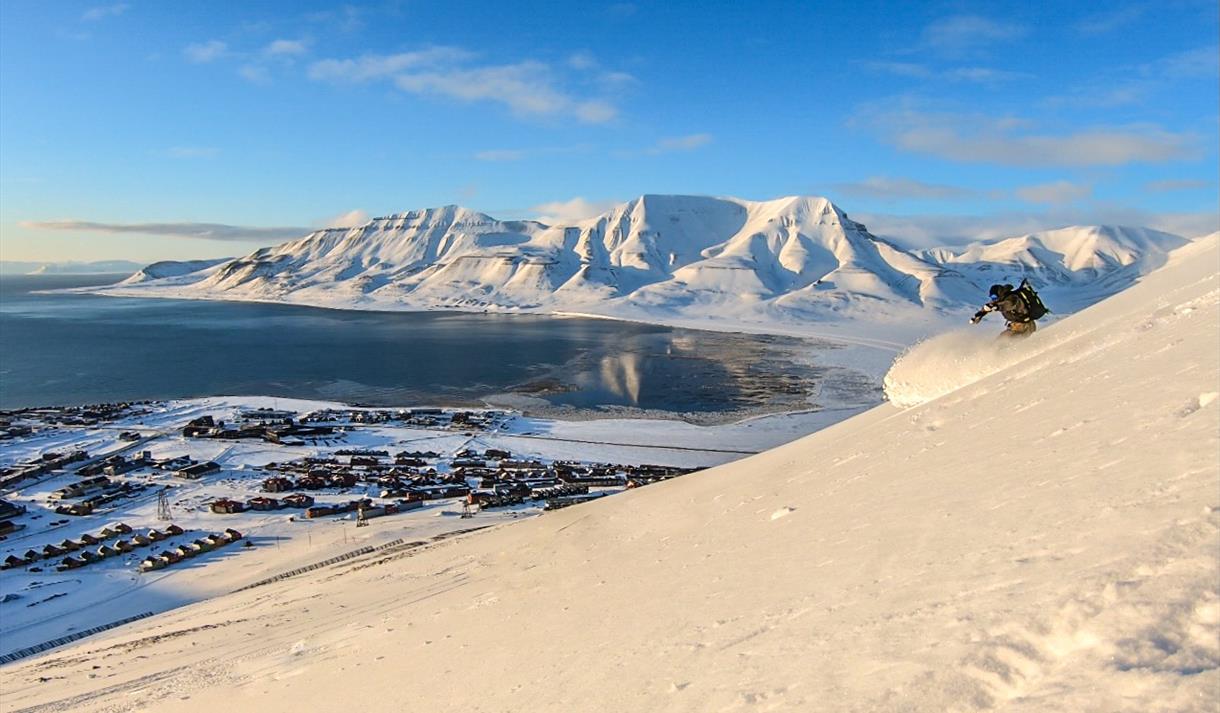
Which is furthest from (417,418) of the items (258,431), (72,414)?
(72,414)

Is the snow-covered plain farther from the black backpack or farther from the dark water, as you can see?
the black backpack

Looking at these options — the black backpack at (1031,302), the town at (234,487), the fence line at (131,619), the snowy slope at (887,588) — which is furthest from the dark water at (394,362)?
the snowy slope at (887,588)

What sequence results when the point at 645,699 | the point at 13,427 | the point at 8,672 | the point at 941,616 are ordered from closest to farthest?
1. the point at 941,616
2. the point at 645,699
3. the point at 8,672
4. the point at 13,427

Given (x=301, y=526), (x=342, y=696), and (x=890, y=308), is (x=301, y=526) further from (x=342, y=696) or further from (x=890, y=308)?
(x=890, y=308)

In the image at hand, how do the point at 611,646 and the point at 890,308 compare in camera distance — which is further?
the point at 890,308

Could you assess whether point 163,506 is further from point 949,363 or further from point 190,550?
point 949,363

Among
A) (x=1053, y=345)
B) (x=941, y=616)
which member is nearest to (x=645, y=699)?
(x=941, y=616)
